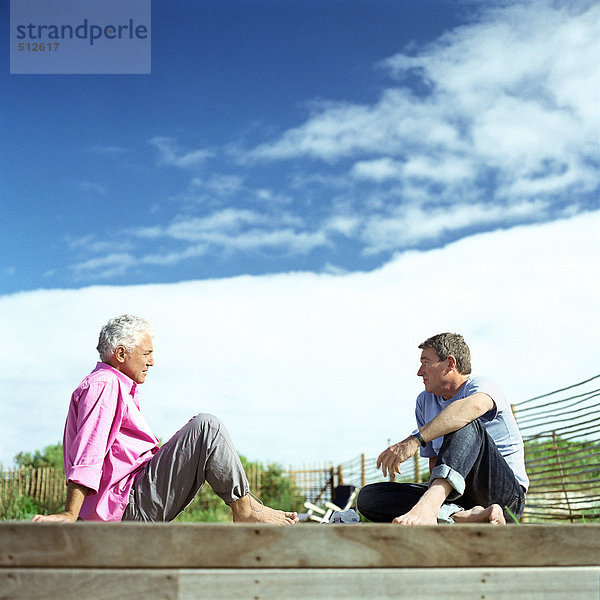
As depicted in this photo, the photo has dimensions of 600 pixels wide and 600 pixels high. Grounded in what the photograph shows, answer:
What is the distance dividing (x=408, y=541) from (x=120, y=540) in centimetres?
71

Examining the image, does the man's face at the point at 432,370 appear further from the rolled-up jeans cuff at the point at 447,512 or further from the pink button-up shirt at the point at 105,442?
the pink button-up shirt at the point at 105,442

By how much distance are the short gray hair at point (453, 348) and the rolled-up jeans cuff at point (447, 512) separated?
81 cm

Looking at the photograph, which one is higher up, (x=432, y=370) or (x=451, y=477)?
(x=432, y=370)

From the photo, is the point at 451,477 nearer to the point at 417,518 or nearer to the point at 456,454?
the point at 456,454

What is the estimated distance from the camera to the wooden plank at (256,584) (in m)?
1.61

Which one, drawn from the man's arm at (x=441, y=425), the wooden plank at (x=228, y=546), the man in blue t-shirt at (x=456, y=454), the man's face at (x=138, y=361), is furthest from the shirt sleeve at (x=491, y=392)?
the man's face at (x=138, y=361)

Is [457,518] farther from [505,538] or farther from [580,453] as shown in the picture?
[580,453]

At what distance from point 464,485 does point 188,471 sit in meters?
0.98

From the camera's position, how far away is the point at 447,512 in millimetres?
2406

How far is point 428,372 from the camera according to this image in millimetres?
3160

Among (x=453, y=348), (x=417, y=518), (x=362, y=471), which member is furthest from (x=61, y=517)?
(x=362, y=471)

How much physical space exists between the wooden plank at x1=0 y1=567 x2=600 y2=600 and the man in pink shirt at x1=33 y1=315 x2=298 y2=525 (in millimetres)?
615

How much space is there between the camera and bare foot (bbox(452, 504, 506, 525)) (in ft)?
7.45

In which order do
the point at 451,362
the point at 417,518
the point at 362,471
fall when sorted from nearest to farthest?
the point at 417,518, the point at 451,362, the point at 362,471
